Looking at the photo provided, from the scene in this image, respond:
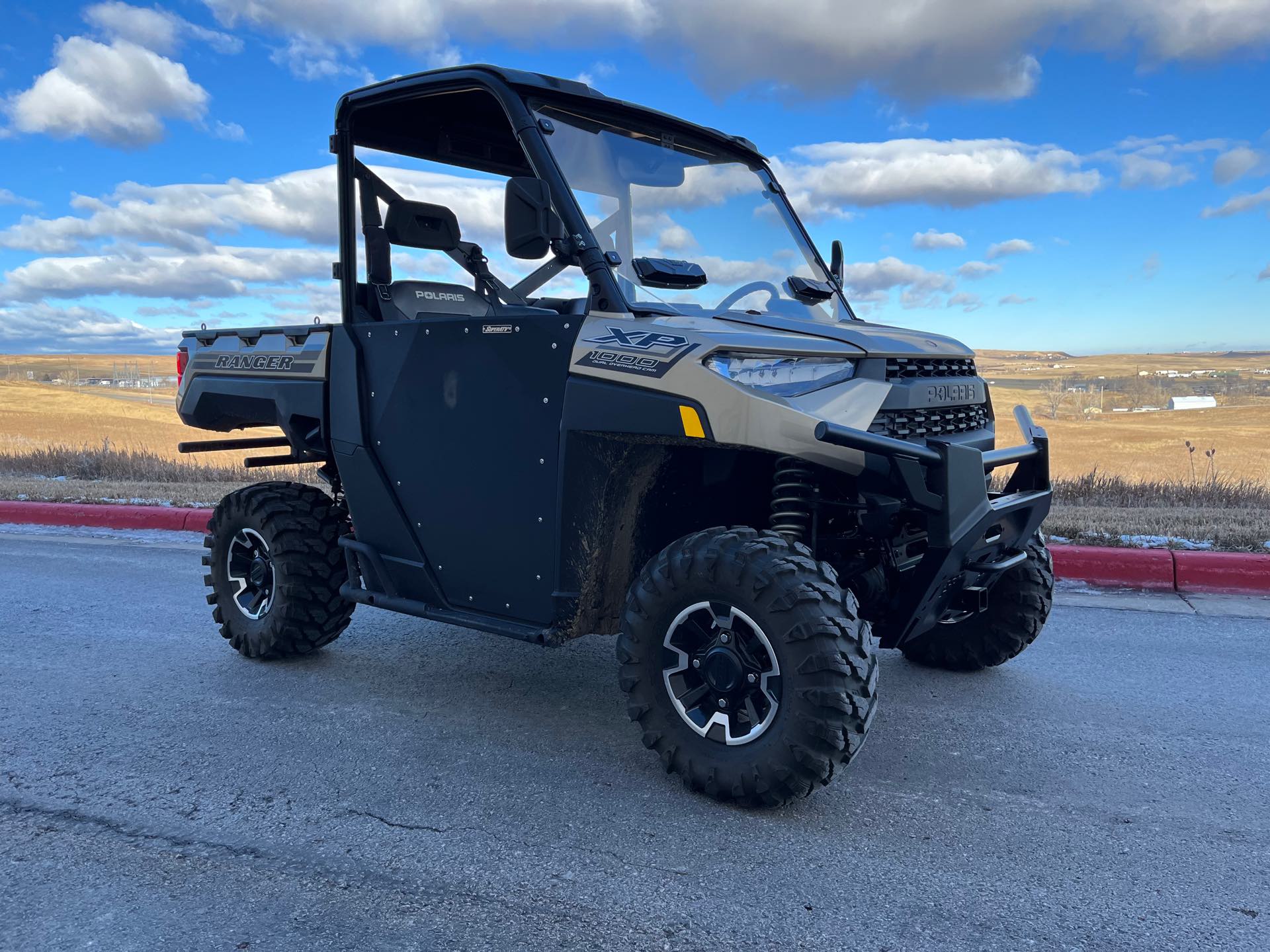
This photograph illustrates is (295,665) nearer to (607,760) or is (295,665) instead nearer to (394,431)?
(394,431)

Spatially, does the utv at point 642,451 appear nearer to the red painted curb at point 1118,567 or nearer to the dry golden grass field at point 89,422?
the red painted curb at point 1118,567

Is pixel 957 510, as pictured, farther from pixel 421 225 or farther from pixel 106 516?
pixel 106 516

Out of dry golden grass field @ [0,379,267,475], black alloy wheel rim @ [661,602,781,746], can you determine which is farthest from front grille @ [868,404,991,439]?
dry golden grass field @ [0,379,267,475]

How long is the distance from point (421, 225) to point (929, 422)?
100 inches

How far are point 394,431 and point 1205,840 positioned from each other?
10.5 feet

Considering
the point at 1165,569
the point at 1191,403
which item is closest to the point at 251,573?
the point at 1165,569

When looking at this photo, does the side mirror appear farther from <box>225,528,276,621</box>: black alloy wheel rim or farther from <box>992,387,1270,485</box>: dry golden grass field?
<box>225,528,276,621</box>: black alloy wheel rim

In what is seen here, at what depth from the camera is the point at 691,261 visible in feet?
12.8

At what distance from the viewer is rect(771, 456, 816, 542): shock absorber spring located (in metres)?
3.36

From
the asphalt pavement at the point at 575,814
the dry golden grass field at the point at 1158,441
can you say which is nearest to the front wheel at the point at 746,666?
the asphalt pavement at the point at 575,814

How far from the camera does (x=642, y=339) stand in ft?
10.7

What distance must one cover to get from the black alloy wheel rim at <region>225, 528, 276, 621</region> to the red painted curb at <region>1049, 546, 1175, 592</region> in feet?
16.3

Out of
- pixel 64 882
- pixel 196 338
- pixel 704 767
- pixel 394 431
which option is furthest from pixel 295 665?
pixel 704 767

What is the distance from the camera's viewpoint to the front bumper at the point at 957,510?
306 centimetres
